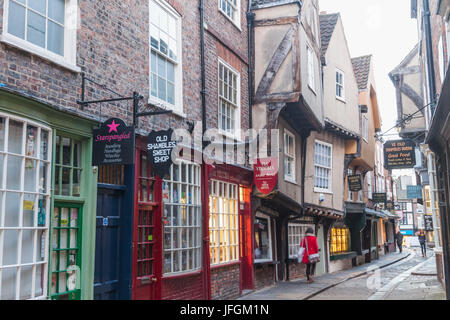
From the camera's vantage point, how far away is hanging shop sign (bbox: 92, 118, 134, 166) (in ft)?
22.7

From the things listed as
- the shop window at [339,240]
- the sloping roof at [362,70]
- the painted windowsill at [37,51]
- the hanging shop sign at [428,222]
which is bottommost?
the shop window at [339,240]

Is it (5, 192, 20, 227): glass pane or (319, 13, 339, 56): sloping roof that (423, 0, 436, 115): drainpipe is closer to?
(319, 13, 339, 56): sloping roof

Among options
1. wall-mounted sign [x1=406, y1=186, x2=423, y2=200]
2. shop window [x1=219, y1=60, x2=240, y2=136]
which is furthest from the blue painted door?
wall-mounted sign [x1=406, y1=186, x2=423, y2=200]

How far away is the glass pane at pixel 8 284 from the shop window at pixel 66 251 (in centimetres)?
75

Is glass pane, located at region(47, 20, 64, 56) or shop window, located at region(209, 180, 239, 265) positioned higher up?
glass pane, located at region(47, 20, 64, 56)

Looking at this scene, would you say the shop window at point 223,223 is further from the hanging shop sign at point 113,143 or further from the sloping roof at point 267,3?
the sloping roof at point 267,3

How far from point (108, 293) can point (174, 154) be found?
244cm

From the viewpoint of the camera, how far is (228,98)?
1241 centimetres

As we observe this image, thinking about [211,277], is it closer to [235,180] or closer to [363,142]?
[235,180]

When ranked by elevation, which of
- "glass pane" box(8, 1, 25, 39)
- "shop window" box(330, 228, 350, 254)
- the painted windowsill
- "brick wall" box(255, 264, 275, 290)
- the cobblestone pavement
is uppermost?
"glass pane" box(8, 1, 25, 39)

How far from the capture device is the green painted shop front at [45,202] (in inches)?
230

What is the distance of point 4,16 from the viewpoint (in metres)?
5.95

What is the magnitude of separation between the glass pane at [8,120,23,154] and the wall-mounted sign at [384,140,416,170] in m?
14.5

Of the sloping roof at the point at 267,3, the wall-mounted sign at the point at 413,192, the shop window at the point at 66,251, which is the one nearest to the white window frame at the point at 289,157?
the sloping roof at the point at 267,3
